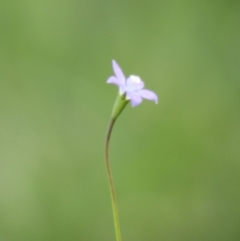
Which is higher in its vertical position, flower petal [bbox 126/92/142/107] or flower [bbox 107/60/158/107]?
flower [bbox 107/60/158/107]

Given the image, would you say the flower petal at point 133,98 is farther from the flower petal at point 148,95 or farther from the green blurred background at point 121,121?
the green blurred background at point 121,121

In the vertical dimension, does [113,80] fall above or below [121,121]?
below

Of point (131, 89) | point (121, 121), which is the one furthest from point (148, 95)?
point (121, 121)

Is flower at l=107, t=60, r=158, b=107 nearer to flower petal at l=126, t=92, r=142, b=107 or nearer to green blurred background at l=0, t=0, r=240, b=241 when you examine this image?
flower petal at l=126, t=92, r=142, b=107

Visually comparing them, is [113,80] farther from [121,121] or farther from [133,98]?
[121,121]

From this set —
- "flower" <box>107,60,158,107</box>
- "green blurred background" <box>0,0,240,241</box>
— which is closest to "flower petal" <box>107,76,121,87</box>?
"flower" <box>107,60,158,107</box>

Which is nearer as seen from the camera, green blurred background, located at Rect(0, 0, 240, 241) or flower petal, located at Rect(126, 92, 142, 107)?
flower petal, located at Rect(126, 92, 142, 107)

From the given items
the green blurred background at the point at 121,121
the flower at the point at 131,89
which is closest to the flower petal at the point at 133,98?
the flower at the point at 131,89

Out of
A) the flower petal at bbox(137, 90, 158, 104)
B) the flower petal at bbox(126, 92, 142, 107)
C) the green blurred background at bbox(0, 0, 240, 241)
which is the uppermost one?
the green blurred background at bbox(0, 0, 240, 241)

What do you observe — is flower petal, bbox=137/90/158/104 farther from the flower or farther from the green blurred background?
the green blurred background
